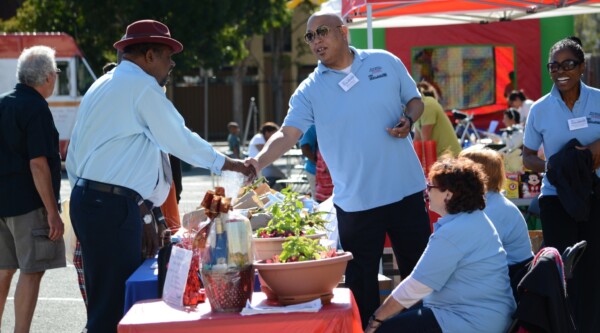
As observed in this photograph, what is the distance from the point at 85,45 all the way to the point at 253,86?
11277 millimetres

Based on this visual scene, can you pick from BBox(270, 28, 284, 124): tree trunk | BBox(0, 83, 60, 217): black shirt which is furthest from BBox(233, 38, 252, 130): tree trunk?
BBox(0, 83, 60, 217): black shirt

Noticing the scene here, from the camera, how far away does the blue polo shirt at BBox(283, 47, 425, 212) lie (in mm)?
4781

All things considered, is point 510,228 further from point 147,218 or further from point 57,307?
point 57,307

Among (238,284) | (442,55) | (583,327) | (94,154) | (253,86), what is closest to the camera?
(238,284)

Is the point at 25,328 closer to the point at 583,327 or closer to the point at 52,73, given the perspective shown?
the point at 52,73

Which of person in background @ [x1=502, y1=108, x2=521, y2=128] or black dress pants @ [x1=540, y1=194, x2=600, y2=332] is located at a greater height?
person in background @ [x1=502, y1=108, x2=521, y2=128]

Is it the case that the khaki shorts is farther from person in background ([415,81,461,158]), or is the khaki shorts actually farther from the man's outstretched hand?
person in background ([415,81,461,158])

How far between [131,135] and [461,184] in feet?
5.00

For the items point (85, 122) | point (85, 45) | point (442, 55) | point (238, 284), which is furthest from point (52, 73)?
point (85, 45)

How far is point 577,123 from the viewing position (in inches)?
214

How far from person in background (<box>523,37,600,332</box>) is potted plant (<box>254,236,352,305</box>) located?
6.92 feet

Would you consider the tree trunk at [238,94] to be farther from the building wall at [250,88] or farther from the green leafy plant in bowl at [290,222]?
the green leafy plant in bowl at [290,222]

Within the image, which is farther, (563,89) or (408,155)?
(563,89)

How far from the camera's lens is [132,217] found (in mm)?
4535
